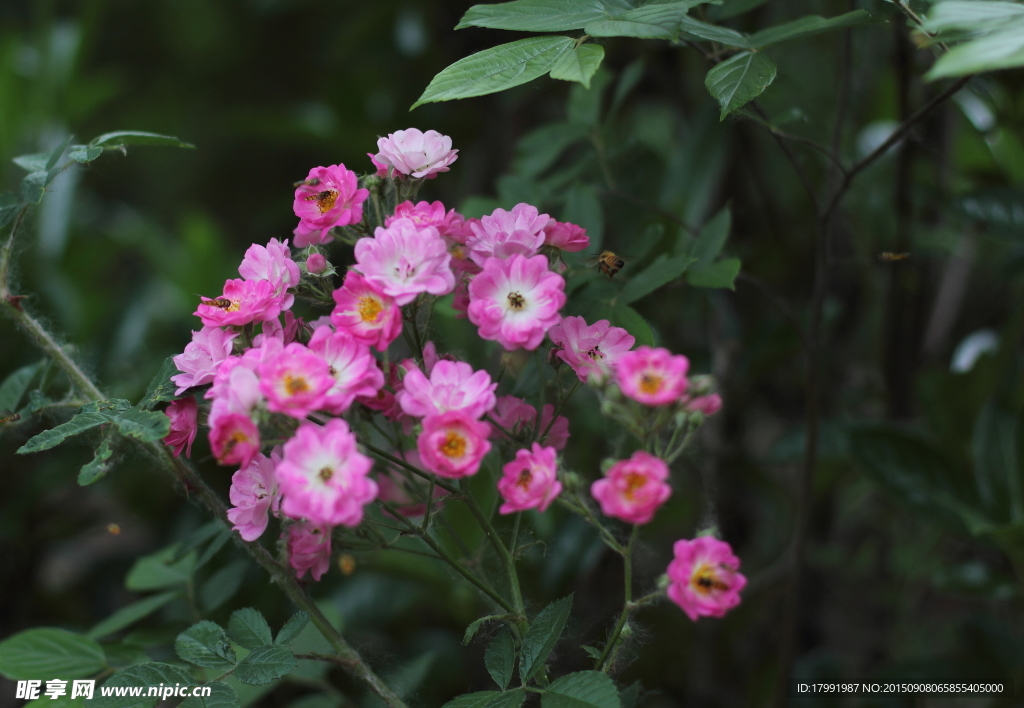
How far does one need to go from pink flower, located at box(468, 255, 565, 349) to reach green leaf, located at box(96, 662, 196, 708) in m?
0.34

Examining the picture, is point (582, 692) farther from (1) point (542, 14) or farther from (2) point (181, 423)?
(1) point (542, 14)

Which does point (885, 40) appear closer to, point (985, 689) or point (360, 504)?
point (985, 689)

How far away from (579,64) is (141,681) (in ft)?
1.81

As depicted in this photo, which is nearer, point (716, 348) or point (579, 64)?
point (579, 64)

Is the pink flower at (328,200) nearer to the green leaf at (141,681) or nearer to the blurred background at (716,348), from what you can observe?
the blurred background at (716,348)

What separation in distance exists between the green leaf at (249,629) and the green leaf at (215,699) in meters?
0.04

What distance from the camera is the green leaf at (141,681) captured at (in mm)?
554

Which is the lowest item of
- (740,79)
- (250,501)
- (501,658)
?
(501,658)

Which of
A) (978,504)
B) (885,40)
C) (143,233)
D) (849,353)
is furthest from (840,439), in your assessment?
(143,233)

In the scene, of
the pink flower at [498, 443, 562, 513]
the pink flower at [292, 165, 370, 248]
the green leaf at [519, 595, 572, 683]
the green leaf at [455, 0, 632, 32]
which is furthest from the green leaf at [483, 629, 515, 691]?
the green leaf at [455, 0, 632, 32]

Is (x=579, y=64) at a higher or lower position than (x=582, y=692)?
higher

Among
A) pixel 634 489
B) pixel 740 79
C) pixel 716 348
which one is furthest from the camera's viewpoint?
pixel 716 348

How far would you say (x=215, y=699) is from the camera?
0.54 metres

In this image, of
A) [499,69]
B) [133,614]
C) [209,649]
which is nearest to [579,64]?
[499,69]
